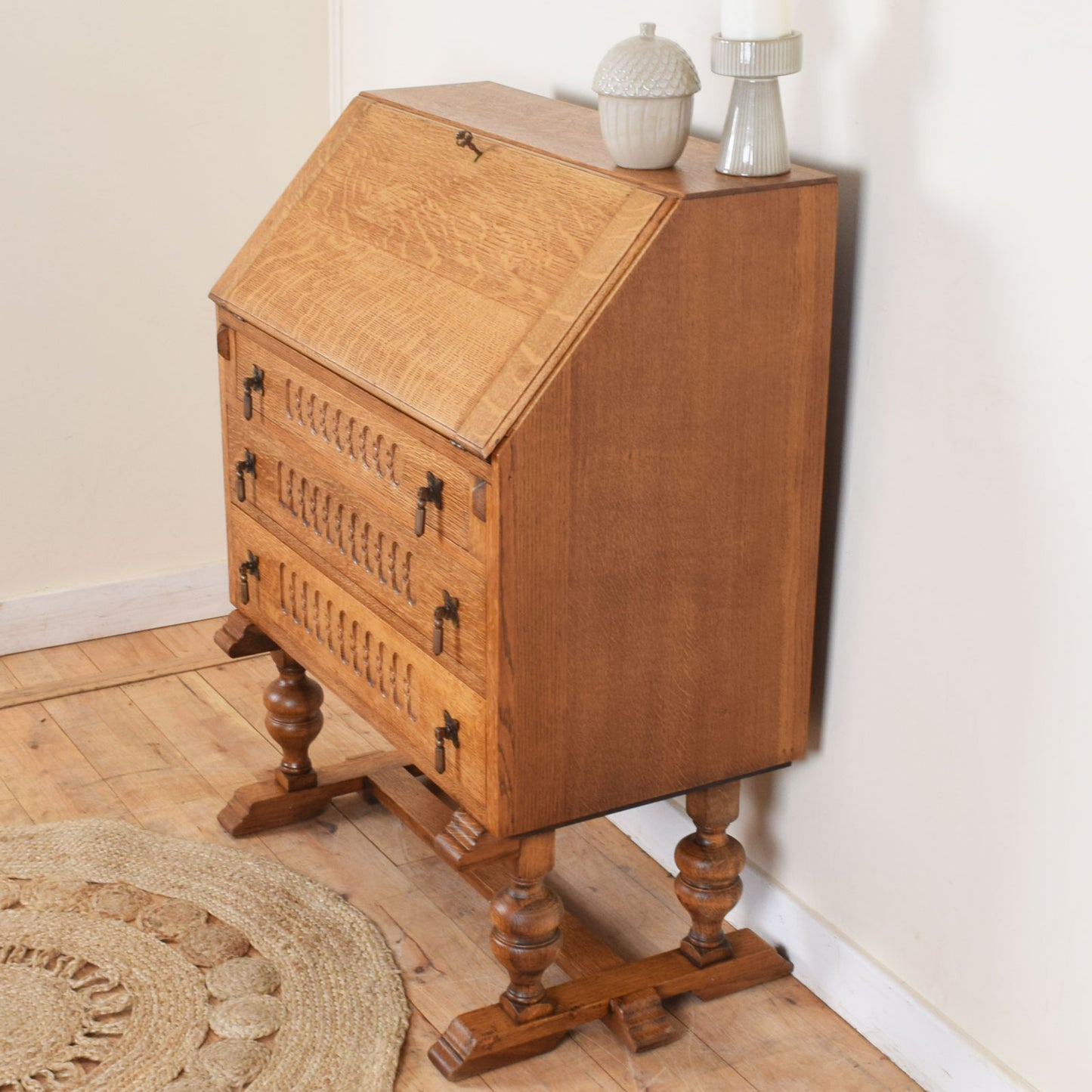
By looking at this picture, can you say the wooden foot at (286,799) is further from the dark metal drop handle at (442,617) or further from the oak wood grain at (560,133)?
the oak wood grain at (560,133)

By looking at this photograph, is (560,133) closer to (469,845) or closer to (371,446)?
(371,446)

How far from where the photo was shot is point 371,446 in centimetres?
192

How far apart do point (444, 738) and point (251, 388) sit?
0.66 metres

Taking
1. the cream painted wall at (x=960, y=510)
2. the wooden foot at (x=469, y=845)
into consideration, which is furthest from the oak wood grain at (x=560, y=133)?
the wooden foot at (x=469, y=845)

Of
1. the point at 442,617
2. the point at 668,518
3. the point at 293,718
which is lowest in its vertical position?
the point at 293,718

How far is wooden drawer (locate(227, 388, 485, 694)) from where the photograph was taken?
1.77 m

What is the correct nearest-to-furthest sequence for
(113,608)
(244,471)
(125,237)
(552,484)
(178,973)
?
(552,484), (178,973), (244,471), (125,237), (113,608)

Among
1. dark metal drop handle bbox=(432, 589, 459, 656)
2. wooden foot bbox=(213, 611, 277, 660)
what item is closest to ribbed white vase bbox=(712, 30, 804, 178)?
dark metal drop handle bbox=(432, 589, 459, 656)

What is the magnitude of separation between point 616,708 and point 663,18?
99cm

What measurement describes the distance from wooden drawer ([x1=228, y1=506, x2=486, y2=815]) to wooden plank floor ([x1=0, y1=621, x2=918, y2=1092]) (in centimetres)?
38

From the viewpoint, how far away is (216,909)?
2.25 metres

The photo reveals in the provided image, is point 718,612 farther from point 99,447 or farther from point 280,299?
point 99,447

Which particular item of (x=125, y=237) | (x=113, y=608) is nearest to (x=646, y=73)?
(x=125, y=237)

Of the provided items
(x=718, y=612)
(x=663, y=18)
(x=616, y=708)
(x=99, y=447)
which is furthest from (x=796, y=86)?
(x=99, y=447)
